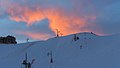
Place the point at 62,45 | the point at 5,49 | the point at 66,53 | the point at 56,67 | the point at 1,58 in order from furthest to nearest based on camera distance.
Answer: the point at 5,49 < the point at 1,58 < the point at 62,45 < the point at 66,53 < the point at 56,67

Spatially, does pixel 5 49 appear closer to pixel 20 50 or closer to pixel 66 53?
pixel 20 50

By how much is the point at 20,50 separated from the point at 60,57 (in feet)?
31.0

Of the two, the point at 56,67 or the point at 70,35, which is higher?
the point at 70,35

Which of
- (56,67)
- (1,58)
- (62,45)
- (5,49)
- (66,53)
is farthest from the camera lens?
(5,49)

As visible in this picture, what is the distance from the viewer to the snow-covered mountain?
145ft

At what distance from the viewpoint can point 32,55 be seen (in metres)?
51.8

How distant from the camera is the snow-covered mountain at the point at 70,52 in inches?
1739

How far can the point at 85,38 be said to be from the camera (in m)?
52.1

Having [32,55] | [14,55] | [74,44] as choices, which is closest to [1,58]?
[14,55]

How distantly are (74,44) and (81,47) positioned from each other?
171 centimetres

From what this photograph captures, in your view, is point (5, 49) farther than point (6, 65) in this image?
Yes

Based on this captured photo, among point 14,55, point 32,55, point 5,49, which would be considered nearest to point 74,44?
point 32,55

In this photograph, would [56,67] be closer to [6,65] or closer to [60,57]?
[60,57]

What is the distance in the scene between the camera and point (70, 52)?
48.9m
